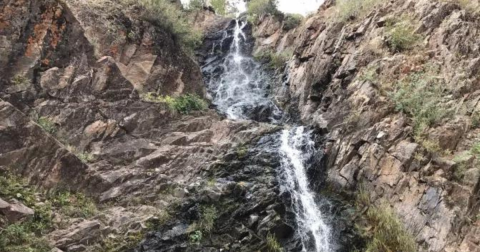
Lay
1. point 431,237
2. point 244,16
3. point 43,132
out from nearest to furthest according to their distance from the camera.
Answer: point 431,237
point 43,132
point 244,16

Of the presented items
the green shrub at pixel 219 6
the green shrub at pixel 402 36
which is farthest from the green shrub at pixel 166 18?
the green shrub at pixel 219 6

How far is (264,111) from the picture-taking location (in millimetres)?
18109

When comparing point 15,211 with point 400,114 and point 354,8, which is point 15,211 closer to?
point 400,114

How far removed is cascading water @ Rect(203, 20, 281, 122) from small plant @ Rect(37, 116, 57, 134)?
7407 mm

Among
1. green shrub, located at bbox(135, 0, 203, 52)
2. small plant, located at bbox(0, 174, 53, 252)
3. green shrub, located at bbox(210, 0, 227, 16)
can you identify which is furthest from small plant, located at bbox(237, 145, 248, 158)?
green shrub, located at bbox(210, 0, 227, 16)

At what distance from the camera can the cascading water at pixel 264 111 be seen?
37.7 ft

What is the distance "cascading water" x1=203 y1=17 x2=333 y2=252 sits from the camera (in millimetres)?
11477

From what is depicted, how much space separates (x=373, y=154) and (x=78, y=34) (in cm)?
1079

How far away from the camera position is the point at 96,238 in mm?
10180

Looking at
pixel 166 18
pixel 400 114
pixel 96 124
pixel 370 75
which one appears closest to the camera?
pixel 400 114

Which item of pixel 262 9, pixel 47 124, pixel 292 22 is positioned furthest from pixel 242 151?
pixel 262 9

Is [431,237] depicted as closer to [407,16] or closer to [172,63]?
[407,16]

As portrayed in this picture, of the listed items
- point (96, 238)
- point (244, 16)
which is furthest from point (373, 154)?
point (244, 16)

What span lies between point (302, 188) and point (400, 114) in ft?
12.3
